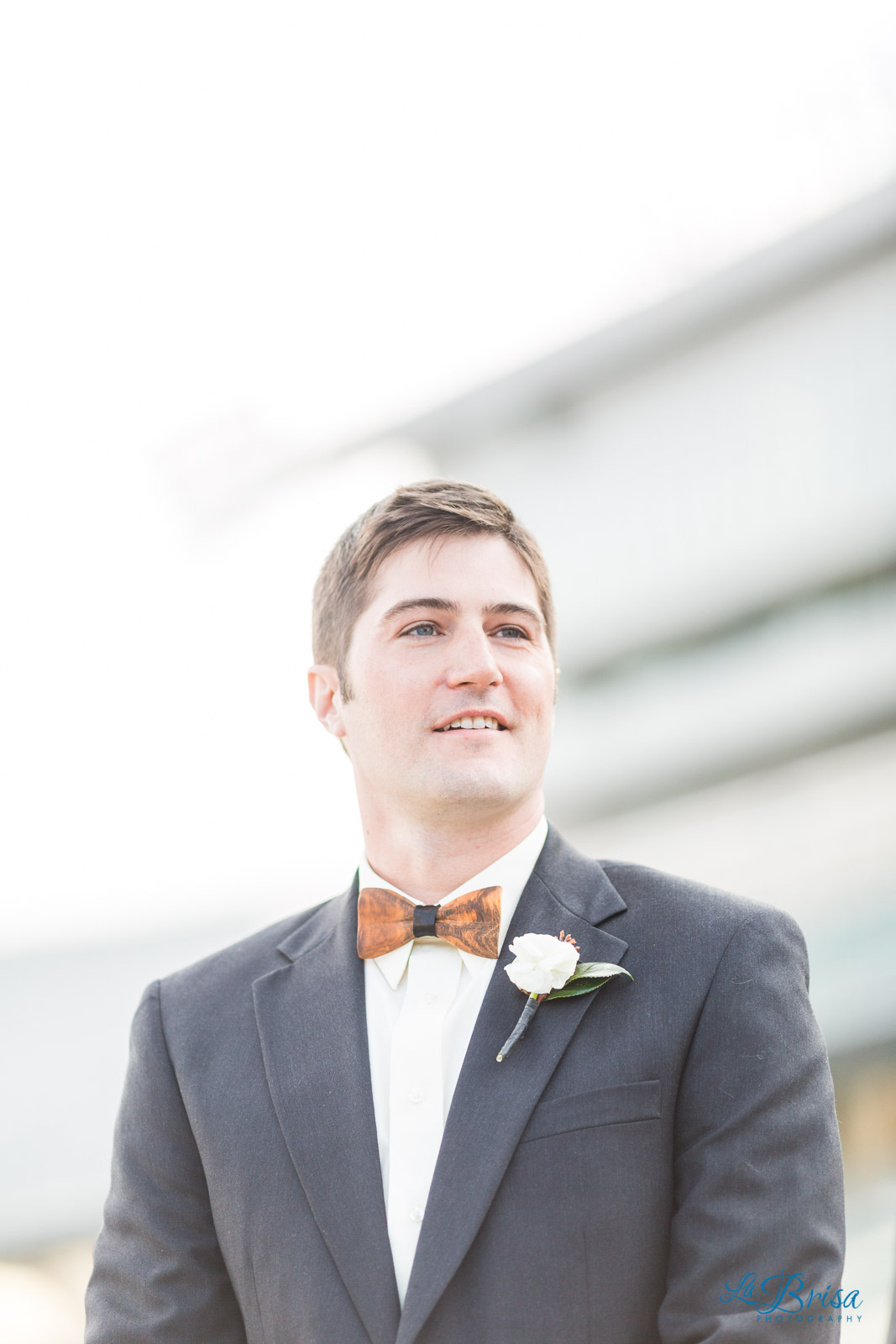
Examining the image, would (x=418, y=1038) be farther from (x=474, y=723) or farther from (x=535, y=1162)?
(x=474, y=723)

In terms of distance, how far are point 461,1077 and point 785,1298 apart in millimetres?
536

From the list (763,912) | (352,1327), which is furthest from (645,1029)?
(352,1327)

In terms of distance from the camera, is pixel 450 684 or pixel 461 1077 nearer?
pixel 461 1077

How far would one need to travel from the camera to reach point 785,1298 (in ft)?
4.48

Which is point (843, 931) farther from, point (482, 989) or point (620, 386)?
point (620, 386)

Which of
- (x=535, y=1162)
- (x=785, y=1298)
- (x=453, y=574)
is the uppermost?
(x=453, y=574)

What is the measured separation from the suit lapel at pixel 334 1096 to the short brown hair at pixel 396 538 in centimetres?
54

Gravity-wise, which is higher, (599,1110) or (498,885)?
(498,885)

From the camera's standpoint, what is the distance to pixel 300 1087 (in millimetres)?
1709

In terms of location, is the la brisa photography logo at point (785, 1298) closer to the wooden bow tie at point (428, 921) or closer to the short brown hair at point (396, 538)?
the wooden bow tie at point (428, 921)

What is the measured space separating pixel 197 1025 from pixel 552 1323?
810 millimetres

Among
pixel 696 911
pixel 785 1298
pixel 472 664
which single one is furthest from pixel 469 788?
pixel 785 1298

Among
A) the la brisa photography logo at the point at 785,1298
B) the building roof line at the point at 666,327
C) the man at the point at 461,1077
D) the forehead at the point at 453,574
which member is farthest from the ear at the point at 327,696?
the building roof line at the point at 666,327

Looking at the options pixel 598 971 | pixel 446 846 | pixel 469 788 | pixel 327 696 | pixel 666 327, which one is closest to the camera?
pixel 598 971
